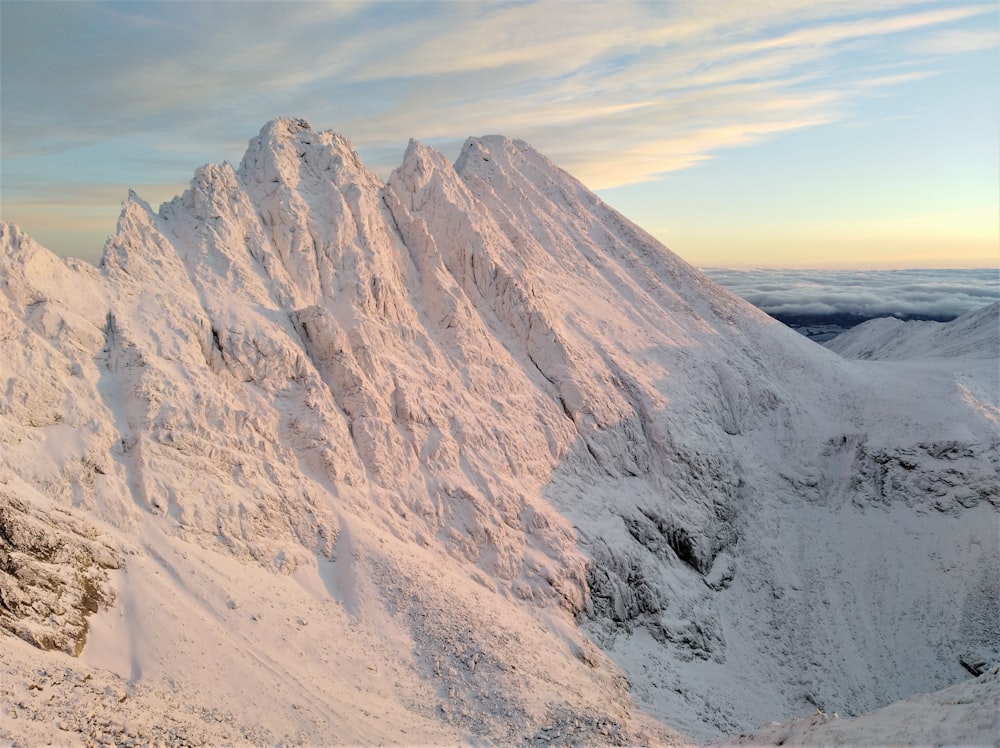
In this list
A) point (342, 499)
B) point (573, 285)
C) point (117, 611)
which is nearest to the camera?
point (117, 611)

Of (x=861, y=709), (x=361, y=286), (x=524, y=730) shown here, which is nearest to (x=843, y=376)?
(x=861, y=709)

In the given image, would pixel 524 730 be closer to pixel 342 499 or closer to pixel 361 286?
pixel 342 499

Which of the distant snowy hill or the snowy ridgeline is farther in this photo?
the distant snowy hill

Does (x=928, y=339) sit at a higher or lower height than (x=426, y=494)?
higher

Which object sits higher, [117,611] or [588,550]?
[117,611]

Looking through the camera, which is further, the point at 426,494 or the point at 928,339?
the point at 928,339

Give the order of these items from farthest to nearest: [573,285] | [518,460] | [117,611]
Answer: [573,285] → [518,460] → [117,611]

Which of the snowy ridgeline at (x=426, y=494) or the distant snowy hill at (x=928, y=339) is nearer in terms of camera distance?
the snowy ridgeline at (x=426, y=494)

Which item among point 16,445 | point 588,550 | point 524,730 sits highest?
point 16,445
